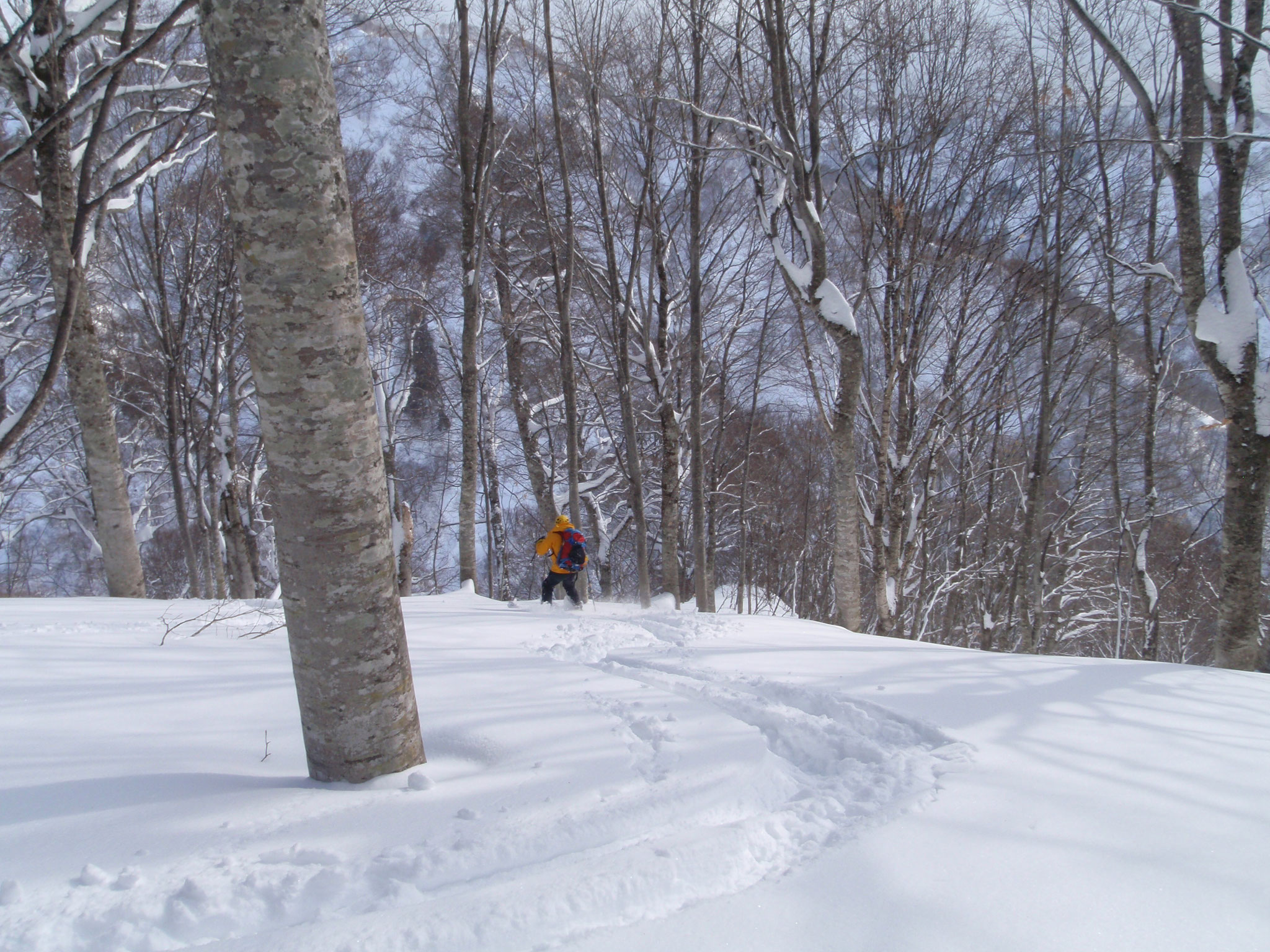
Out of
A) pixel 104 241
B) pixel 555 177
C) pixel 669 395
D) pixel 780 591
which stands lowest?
pixel 780 591

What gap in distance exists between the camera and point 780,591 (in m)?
17.5

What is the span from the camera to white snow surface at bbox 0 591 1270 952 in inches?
60.1

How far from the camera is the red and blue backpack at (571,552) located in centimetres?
793

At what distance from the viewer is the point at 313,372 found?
1.90m

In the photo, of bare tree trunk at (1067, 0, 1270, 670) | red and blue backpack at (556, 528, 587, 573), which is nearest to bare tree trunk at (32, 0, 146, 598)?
red and blue backpack at (556, 528, 587, 573)

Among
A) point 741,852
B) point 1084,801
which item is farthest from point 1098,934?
point 741,852

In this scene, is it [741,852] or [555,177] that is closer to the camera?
[741,852]

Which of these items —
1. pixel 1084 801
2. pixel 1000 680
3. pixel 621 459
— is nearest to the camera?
pixel 1084 801

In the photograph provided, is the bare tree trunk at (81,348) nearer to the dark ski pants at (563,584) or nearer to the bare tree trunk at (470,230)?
the bare tree trunk at (470,230)

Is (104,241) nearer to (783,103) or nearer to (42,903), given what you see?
(783,103)

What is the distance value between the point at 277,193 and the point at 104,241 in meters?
12.0

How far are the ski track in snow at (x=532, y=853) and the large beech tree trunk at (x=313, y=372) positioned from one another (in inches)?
14.1

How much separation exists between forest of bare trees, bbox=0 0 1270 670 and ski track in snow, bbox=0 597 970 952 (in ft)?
3.45

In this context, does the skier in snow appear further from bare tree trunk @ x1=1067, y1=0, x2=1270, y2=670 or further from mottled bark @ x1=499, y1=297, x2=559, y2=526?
bare tree trunk @ x1=1067, y1=0, x2=1270, y2=670
